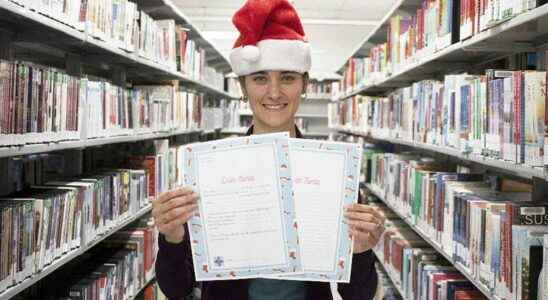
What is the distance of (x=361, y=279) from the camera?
1.51 meters

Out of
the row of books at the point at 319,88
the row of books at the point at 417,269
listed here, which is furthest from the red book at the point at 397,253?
the row of books at the point at 319,88

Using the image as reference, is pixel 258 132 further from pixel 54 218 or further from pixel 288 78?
pixel 54 218

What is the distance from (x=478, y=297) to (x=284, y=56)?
4.56 feet

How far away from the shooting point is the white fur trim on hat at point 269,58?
1715mm

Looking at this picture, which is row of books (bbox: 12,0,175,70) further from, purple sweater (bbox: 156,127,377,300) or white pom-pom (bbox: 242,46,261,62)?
purple sweater (bbox: 156,127,377,300)

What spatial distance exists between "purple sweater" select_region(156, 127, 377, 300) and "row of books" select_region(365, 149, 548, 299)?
0.51 metres

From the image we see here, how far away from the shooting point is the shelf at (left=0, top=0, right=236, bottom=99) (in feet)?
6.31

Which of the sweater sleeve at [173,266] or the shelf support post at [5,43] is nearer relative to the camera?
the sweater sleeve at [173,266]

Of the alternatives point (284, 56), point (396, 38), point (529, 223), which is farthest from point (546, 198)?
point (396, 38)

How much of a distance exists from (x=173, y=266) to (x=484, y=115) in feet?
4.21

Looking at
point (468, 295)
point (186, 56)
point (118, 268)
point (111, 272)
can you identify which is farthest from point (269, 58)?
point (186, 56)

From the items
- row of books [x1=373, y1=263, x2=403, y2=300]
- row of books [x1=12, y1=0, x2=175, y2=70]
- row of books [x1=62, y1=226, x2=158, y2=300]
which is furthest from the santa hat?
row of books [x1=373, y1=263, x2=403, y2=300]

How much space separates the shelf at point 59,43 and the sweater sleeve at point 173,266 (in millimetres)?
886

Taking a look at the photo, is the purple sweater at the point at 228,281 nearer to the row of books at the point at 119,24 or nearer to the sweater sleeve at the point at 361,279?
the sweater sleeve at the point at 361,279
